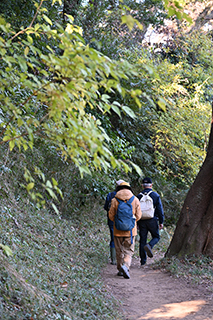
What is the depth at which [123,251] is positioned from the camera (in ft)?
25.8

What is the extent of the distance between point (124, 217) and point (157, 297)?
1.86 metres

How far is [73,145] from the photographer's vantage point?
303 cm

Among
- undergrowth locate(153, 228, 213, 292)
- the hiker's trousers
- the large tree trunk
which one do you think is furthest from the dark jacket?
the hiker's trousers

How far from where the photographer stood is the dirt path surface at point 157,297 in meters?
5.48

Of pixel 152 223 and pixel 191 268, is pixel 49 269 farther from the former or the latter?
pixel 152 223

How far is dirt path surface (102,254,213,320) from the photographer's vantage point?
5477 mm

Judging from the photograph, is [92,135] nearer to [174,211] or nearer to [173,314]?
[173,314]

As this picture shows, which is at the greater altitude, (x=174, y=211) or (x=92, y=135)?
(x=92, y=135)

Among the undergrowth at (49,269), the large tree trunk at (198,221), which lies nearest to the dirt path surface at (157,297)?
the undergrowth at (49,269)

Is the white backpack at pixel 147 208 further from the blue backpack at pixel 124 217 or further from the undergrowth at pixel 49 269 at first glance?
the undergrowth at pixel 49 269

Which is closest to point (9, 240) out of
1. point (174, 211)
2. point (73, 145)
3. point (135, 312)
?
point (135, 312)

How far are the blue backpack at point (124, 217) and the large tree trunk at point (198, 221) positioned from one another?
1.49 metres

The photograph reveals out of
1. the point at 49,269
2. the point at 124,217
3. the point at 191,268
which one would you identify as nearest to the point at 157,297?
the point at 191,268

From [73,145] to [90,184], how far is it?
29.0 feet
